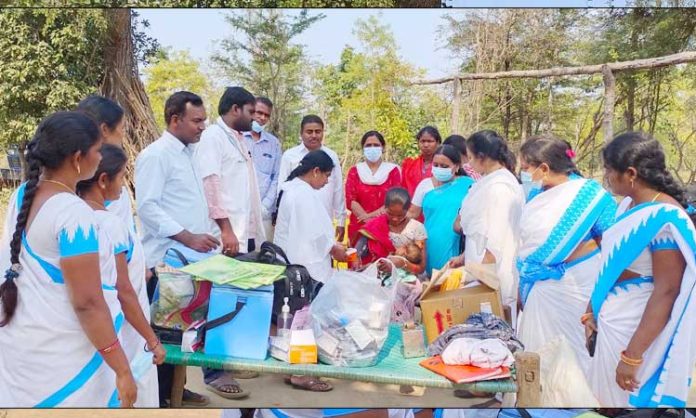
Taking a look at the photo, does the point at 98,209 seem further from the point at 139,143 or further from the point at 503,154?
the point at 503,154

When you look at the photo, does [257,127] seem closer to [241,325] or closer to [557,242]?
[241,325]

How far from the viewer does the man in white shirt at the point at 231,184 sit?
3105 mm

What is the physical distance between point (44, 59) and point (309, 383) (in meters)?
1.68

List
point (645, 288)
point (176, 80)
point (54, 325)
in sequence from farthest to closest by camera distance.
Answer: point (176, 80) < point (645, 288) < point (54, 325)

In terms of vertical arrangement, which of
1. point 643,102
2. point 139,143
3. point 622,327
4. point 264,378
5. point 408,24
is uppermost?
point 408,24

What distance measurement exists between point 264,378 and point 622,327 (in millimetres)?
1422

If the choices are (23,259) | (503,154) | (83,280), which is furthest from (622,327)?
(23,259)

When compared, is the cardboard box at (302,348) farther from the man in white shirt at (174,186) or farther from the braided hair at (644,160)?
the braided hair at (644,160)

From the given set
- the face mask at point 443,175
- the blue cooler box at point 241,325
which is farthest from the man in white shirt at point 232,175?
the face mask at point 443,175

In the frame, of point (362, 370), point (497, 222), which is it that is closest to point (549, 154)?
point (497, 222)

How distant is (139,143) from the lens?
3.00 m

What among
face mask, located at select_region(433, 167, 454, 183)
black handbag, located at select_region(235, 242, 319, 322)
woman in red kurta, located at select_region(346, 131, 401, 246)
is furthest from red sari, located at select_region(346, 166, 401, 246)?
black handbag, located at select_region(235, 242, 319, 322)

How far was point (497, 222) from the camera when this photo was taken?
10.3ft

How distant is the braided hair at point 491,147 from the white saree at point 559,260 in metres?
0.19
